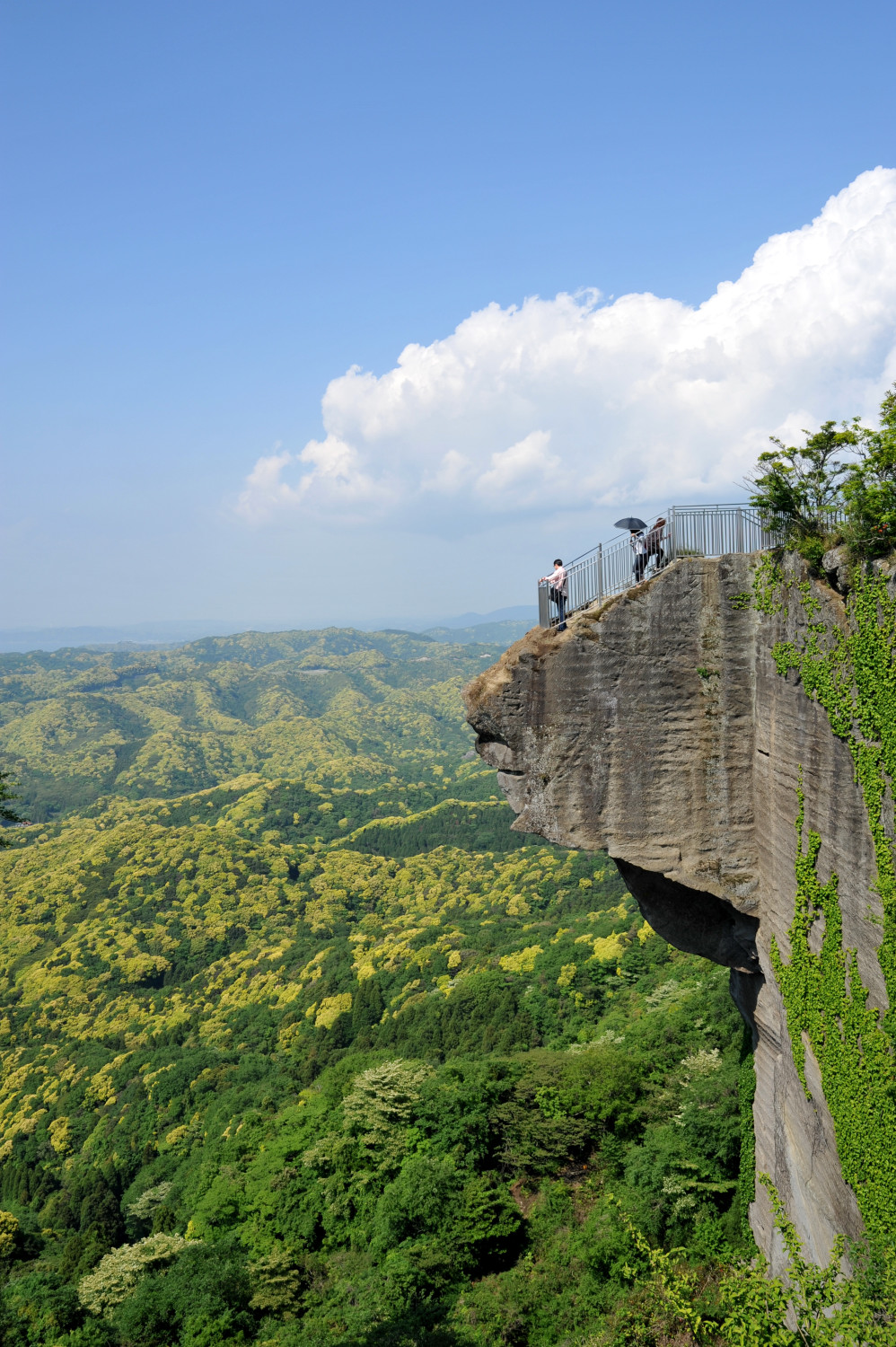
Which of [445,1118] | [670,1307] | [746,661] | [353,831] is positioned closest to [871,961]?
[746,661]

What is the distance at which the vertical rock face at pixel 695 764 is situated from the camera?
45.7 ft

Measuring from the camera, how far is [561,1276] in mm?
22688

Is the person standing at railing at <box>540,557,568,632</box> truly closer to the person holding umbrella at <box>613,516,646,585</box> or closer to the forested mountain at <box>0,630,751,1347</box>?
the person holding umbrella at <box>613,516,646,585</box>

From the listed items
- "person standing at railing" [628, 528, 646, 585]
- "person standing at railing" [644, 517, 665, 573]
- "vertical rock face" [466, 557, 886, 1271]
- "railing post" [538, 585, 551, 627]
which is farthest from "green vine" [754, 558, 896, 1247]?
"railing post" [538, 585, 551, 627]

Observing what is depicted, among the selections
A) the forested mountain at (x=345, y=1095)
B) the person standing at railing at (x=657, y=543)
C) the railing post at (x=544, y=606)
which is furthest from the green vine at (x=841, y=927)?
the forested mountain at (x=345, y=1095)

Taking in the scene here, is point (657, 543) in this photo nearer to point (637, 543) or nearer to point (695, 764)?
point (637, 543)

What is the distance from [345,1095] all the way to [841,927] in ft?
110

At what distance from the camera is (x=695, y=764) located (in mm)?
15445

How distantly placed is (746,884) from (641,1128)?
672 inches

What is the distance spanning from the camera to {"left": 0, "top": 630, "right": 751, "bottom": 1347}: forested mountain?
23.5 meters

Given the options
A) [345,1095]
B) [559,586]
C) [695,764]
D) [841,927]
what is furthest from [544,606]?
[345,1095]

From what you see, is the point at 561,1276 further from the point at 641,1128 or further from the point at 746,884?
the point at 746,884

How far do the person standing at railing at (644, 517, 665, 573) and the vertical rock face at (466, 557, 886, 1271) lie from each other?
34.0 inches

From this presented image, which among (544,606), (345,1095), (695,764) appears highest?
(544,606)
